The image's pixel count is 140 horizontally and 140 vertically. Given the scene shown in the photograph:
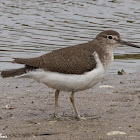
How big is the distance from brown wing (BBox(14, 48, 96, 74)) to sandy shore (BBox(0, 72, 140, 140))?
0.86 m

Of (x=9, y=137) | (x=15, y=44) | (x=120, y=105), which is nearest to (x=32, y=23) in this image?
(x=15, y=44)

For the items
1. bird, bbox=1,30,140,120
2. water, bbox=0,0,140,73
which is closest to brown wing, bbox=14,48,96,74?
bird, bbox=1,30,140,120

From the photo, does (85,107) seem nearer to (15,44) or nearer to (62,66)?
(62,66)

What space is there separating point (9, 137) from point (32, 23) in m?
9.17

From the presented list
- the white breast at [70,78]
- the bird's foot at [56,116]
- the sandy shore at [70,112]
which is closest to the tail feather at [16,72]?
the white breast at [70,78]

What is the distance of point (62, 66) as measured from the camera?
7.31m

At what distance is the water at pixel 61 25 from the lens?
1260cm

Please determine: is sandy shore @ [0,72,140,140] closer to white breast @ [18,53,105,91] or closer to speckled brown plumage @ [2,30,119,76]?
white breast @ [18,53,105,91]

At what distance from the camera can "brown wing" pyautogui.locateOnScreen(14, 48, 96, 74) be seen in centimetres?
730

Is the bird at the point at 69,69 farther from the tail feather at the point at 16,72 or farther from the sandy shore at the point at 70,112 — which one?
the sandy shore at the point at 70,112

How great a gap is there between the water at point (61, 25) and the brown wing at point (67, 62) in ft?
13.0

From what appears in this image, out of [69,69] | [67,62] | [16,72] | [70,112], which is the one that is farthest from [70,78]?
[70,112]

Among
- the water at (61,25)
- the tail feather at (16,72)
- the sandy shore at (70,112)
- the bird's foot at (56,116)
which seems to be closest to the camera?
the sandy shore at (70,112)

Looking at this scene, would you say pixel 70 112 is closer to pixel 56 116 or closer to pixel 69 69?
pixel 56 116
